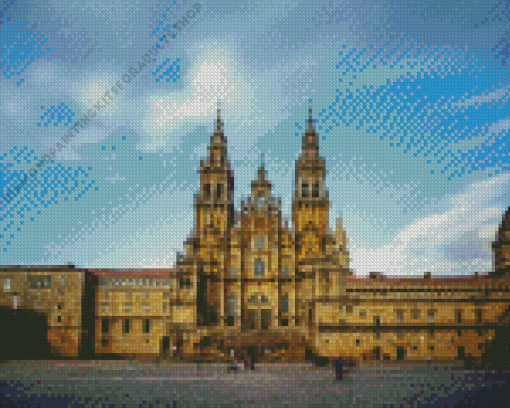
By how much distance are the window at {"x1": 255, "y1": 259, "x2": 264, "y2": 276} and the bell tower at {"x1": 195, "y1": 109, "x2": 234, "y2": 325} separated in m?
3.71

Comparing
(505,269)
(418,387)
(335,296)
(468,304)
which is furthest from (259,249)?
(418,387)

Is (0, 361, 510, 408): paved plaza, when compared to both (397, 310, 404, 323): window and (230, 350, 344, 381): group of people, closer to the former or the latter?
(230, 350, 344, 381): group of people

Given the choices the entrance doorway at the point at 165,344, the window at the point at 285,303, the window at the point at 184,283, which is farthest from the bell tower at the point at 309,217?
the entrance doorway at the point at 165,344

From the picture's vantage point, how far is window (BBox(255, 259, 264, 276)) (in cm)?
7250

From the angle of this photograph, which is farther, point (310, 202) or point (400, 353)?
point (310, 202)

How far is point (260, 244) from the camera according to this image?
7281 centimetres

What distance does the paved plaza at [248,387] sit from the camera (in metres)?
30.7

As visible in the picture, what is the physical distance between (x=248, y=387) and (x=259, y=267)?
35.0 meters

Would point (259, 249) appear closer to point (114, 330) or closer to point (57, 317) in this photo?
point (114, 330)

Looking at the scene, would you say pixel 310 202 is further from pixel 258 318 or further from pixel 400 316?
pixel 400 316

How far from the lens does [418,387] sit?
38000 mm

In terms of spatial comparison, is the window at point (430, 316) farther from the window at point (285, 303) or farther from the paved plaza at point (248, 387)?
the window at point (285, 303)

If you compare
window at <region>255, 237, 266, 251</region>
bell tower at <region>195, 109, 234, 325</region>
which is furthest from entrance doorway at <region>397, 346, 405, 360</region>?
bell tower at <region>195, 109, 234, 325</region>

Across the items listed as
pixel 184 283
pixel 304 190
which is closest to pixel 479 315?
pixel 304 190
